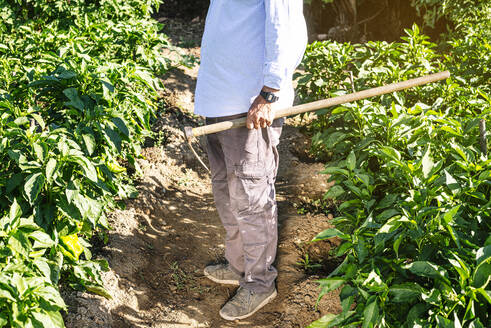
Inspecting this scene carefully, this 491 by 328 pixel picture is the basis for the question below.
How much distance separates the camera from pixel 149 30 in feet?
12.6

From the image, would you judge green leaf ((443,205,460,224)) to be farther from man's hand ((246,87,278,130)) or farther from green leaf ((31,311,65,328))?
green leaf ((31,311,65,328))

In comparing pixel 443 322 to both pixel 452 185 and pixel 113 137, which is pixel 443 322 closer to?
pixel 452 185

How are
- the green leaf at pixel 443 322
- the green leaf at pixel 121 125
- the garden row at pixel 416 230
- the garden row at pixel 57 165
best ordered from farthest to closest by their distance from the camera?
the green leaf at pixel 121 125 < the garden row at pixel 57 165 < the garden row at pixel 416 230 < the green leaf at pixel 443 322

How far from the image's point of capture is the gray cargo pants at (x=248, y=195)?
8.48 feet

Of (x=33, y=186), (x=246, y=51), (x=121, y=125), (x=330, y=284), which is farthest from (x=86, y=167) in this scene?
(x=330, y=284)

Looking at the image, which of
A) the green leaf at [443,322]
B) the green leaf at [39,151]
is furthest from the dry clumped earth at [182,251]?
the green leaf at [443,322]

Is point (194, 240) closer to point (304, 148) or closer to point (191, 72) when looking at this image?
point (304, 148)

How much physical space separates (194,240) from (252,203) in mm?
1018

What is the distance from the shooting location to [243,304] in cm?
288

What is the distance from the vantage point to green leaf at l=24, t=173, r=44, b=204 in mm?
2011

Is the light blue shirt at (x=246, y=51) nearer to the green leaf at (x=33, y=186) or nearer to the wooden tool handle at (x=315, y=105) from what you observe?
the wooden tool handle at (x=315, y=105)

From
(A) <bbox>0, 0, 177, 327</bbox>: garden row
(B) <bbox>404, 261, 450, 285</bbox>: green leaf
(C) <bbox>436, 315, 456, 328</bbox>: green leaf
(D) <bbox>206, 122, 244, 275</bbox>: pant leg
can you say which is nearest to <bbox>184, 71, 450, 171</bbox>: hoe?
(D) <bbox>206, 122, 244, 275</bbox>: pant leg

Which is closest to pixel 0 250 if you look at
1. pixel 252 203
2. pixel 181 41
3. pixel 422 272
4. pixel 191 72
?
pixel 252 203

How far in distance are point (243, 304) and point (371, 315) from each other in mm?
1441
